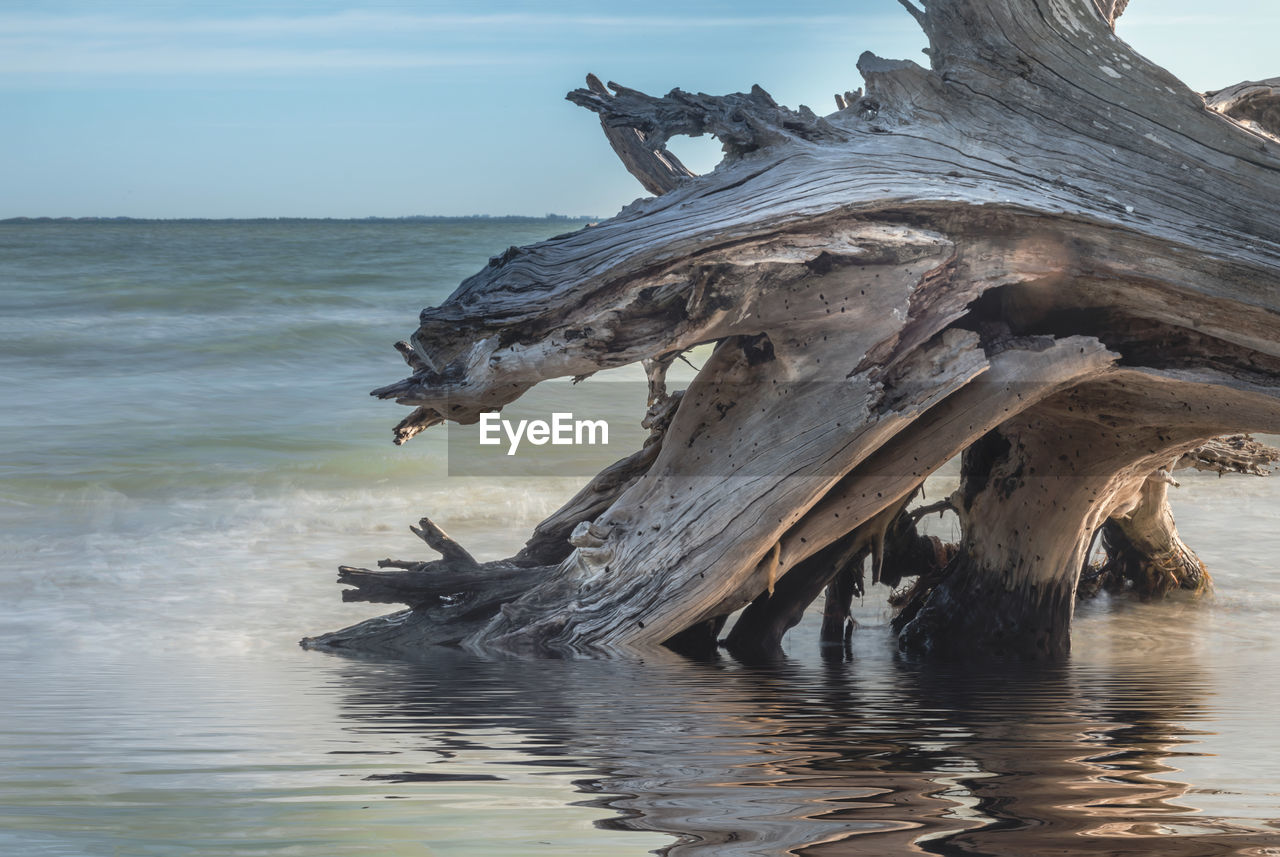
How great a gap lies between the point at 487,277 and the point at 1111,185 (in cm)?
224

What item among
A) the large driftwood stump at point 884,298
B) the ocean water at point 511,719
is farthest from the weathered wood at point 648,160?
the ocean water at point 511,719

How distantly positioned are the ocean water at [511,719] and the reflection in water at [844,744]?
1 cm

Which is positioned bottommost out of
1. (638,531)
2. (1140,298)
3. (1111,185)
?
(638,531)

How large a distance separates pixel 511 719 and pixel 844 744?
950mm

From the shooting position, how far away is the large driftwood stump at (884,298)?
13.8 feet

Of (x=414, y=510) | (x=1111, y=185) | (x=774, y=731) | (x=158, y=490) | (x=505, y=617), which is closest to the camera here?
(x=774, y=731)

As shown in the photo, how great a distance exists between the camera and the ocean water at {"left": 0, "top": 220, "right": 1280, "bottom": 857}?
7.60 feet

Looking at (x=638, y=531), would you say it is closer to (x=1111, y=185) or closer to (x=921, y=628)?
(x=921, y=628)

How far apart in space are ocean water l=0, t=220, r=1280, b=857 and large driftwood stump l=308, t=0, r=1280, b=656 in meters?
0.69

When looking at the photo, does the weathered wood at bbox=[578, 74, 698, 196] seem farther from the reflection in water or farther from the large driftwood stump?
the reflection in water

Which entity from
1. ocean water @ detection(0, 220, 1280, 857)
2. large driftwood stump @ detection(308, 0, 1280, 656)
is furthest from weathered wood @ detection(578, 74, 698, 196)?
ocean water @ detection(0, 220, 1280, 857)

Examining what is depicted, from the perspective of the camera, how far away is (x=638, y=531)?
4.79 meters

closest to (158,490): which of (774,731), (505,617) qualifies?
(505,617)

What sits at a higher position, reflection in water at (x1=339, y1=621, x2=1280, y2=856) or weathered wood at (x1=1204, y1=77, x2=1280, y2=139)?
weathered wood at (x1=1204, y1=77, x2=1280, y2=139)
